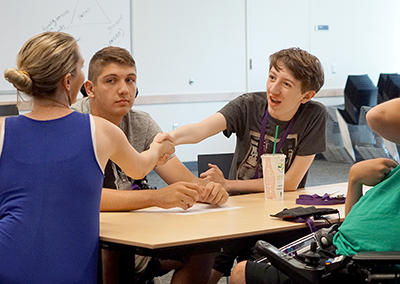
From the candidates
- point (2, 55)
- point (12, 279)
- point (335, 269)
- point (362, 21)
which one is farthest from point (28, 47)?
point (362, 21)

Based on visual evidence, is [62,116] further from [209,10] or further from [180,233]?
[209,10]

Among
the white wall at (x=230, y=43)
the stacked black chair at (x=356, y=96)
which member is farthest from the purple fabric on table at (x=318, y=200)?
the stacked black chair at (x=356, y=96)

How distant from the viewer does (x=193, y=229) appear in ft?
5.41

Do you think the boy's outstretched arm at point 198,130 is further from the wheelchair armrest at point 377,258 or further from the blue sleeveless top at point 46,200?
the wheelchair armrest at point 377,258

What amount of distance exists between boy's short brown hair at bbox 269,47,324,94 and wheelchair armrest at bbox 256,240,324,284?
1147 millimetres

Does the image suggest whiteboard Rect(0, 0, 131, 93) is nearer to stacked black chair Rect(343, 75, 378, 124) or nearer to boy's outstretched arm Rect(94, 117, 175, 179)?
stacked black chair Rect(343, 75, 378, 124)

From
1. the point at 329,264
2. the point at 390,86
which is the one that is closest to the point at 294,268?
the point at 329,264

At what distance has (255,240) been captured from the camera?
1.65m

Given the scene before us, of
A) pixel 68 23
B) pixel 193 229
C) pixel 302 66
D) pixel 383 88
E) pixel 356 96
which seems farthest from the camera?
pixel 383 88

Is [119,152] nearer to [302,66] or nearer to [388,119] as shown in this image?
[388,119]

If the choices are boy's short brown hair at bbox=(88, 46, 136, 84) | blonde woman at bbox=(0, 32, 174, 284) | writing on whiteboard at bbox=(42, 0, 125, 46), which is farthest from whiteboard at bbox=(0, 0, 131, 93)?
blonde woman at bbox=(0, 32, 174, 284)

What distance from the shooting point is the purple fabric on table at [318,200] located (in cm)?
208

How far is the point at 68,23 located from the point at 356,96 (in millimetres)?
3866

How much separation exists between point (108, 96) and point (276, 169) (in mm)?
794
